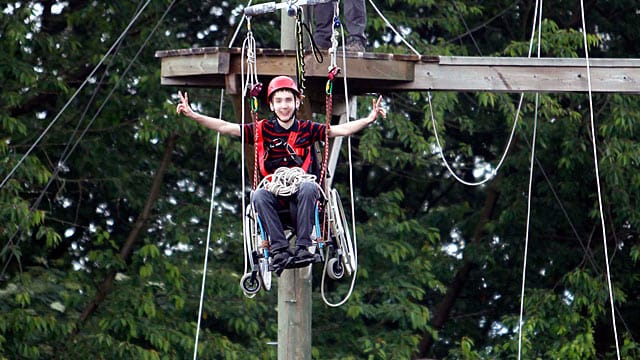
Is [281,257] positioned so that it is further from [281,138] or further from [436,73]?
[436,73]

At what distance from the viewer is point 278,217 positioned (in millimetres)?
9492

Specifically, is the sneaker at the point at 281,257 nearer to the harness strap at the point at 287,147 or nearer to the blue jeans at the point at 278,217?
the blue jeans at the point at 278,217

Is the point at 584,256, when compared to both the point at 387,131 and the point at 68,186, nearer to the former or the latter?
the point at 387,131

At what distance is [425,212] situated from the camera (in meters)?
18.9

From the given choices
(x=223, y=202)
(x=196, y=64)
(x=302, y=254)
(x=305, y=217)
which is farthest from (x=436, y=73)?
(x=223, y=202)

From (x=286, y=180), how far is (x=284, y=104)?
42 cm

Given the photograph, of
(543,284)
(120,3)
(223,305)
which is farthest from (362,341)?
(120,3)

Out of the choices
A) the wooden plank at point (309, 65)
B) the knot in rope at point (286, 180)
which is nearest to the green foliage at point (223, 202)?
the wooden plank at point (309, 65)

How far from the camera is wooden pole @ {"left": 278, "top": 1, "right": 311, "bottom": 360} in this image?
10.6 meters

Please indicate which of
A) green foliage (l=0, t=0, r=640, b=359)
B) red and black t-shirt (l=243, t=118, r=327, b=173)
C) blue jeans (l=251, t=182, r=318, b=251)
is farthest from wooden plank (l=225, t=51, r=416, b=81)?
green foliage (l=0, t=0, r=640, b=359)

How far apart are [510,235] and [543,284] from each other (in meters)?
0.59

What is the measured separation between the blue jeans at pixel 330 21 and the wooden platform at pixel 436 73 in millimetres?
292

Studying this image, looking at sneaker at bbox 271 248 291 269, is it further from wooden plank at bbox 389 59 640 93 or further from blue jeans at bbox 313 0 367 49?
blue jeans at bbox 313 0 367 49

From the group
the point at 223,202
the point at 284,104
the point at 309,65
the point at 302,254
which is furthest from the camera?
the point at 223,202
